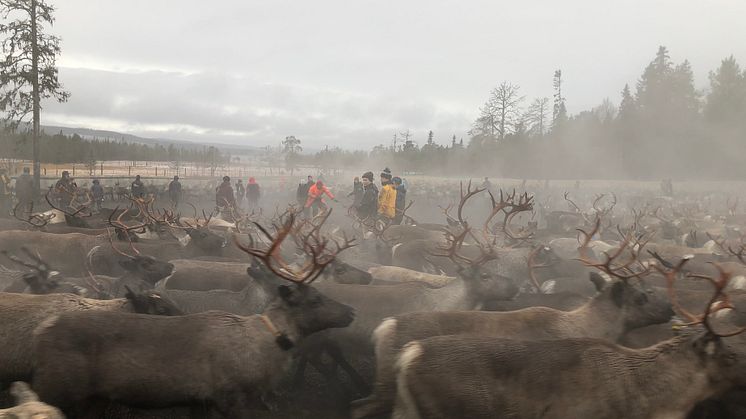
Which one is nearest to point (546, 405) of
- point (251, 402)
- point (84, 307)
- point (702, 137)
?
point (251, 402)

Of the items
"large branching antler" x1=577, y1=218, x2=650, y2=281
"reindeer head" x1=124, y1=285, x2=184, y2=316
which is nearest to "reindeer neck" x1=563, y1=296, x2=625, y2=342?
"large branching antler" x1=577, y1=218, x2=650, y2=281

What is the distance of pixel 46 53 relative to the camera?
76.1 ft

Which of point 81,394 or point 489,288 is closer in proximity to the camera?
point 81,394

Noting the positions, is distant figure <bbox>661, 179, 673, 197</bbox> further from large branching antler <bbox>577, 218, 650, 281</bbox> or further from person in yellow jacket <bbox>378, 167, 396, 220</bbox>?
large branching antler <bbox>577, 218, 650, 281</bbox>

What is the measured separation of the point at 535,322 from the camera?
4879mm

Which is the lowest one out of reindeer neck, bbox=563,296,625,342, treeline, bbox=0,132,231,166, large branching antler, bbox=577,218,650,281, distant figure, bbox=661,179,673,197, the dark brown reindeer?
the dark brown reindeer

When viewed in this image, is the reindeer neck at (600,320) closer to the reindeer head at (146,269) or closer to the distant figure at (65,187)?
the reindeer head at (146,269)

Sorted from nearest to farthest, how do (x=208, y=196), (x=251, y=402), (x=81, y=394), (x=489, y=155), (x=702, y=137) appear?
(x=81, y=394) < (x=251, y=402) < (x=208, y=196) < (x=702, y=137) < (x=489, y=155)

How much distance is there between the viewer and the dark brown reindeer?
3.99m

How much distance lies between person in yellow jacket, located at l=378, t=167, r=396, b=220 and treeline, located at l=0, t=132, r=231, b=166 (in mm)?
33518

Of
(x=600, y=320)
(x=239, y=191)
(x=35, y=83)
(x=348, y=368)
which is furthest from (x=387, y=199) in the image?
(x=35, y=83)

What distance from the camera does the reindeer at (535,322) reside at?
454cm

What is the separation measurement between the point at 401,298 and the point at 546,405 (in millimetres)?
2479

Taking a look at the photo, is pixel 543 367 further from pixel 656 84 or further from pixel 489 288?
pixel 656 84
